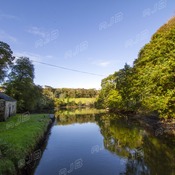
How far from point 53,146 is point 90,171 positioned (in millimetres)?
10700

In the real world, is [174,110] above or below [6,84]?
below

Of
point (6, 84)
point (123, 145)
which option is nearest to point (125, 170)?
point (123, 145)

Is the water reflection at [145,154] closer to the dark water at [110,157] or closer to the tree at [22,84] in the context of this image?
the dark water at [110,157]

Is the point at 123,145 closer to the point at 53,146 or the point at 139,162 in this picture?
the point at 139,162

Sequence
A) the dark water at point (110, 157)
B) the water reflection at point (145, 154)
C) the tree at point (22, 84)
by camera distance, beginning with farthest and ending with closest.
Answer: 1. the tree at point (22, 84)
2. the dark water at point (110, 157)
3. the water reflection at point (145, 154)

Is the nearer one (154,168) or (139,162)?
(154,168)

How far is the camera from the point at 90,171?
1747 centimetres

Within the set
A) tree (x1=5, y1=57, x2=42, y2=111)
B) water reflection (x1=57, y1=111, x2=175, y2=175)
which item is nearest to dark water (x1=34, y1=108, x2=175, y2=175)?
water reflection (x1=57, y1=111, x2=175, y2=175)

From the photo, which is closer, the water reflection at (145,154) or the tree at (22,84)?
the water reflection at (145,154)

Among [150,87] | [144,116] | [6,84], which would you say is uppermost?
[6,84]

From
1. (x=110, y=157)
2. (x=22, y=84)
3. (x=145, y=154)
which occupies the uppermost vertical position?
(x=22, y=84)

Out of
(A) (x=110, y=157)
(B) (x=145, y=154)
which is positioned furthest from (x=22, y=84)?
(B) (x=145, y=154)

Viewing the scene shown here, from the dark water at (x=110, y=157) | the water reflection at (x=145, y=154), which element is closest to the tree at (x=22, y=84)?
the dark water at (x=110, y=157)

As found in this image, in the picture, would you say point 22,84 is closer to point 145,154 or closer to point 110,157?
point 110,157
